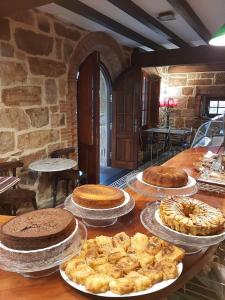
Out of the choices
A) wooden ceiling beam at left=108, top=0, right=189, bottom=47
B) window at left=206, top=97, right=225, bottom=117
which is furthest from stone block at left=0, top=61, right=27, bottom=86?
window at left=206, top=97, right=225, bottom=117

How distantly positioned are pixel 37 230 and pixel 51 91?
258cm

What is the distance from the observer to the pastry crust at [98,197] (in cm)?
104

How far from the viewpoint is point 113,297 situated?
67cm

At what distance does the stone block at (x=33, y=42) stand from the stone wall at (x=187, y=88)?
3.84 metres

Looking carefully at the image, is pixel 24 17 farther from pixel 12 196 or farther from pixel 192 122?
pixel 192 122

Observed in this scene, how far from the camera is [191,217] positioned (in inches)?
36.5

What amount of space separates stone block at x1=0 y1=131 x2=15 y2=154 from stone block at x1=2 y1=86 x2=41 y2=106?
0.31m

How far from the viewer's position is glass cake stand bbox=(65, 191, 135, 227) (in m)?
1.02

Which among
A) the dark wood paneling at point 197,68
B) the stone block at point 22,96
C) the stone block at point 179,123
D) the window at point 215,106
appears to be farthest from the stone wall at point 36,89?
the window at point 215,106

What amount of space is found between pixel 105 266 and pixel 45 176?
2.56m

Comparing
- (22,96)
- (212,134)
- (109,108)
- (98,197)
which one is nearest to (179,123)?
(109,108)

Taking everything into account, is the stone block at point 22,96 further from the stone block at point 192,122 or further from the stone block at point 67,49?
the stone block at point 192,122

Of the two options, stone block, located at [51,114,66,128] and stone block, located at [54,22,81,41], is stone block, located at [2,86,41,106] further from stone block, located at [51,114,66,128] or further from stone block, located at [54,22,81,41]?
Result: stone block, located at [54,22,81,41]

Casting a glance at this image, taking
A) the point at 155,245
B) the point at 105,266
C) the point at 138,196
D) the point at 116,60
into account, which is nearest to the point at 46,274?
the point at 105,266
